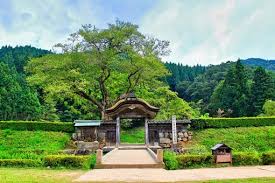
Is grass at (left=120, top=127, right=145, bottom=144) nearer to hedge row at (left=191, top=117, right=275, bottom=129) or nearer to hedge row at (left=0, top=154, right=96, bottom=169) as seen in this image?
hedge row at (left=191, top=117, right=275, bottom=129)

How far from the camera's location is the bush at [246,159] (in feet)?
51.0

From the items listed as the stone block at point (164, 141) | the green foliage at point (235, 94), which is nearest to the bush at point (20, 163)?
the stone block at point (164, 141)

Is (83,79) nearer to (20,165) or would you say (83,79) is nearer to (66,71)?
(66,71)

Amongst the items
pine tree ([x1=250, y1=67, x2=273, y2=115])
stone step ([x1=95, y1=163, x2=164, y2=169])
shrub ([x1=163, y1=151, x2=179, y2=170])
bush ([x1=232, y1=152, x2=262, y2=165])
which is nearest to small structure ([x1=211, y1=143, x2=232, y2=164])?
bush ([x1=232, y1=152, x2=262, y2=165])

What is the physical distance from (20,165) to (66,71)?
14.3 m

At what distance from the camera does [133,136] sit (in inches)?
1195

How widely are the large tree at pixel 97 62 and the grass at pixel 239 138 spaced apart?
6605 mm

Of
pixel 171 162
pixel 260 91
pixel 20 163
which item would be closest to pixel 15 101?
pixel 260 91

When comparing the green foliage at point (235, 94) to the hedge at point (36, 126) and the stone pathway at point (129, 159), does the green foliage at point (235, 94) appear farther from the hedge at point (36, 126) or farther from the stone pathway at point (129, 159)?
the stone pathway at point (129, 159)

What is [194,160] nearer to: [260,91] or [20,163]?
[20,163]

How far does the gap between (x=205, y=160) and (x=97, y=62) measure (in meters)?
15.2

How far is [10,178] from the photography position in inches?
432

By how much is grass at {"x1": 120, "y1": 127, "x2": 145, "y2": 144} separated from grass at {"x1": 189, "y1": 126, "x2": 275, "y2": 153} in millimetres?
4913

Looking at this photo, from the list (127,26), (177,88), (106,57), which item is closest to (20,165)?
(106,57)
